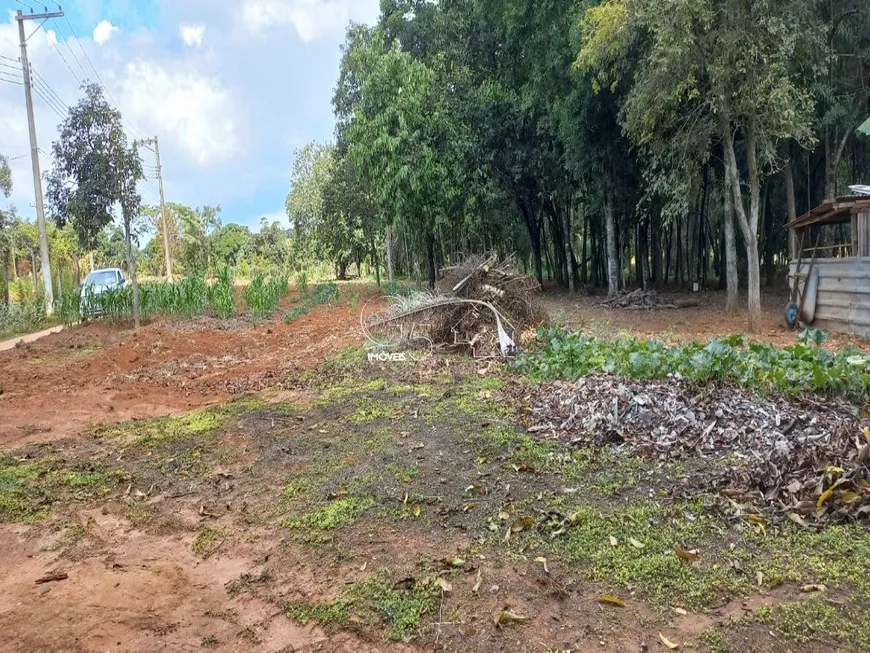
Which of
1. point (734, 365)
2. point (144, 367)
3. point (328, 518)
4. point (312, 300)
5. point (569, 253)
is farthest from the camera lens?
point (569, 253)

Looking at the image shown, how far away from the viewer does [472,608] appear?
2.20m

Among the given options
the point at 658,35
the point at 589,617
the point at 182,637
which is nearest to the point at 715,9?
the point at 658,35

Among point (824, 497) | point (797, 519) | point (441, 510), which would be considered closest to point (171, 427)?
point (441, 510)

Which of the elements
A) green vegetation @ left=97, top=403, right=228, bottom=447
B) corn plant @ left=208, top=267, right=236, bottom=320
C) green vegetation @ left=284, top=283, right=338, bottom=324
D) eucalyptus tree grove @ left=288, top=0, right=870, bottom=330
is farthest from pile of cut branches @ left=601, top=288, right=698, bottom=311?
green vegetation @ left=97, top=403, right=228, bottom=447

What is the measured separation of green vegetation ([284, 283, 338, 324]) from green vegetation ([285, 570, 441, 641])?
1122 centimetres

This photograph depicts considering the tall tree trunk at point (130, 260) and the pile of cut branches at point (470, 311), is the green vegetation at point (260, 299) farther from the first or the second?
the pile of cut branches at point (470, 311)

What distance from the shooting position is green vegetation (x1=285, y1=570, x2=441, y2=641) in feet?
7.04

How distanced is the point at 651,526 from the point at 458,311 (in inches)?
192

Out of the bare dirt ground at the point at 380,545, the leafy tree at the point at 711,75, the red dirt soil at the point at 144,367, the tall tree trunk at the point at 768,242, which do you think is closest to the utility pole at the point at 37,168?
the red dirt soil at the point at 144,367

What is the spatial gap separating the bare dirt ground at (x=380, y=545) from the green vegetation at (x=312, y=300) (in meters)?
8.63

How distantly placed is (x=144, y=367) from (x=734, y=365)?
7.30 m

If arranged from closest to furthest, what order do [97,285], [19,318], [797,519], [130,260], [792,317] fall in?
[797,519], [792,317], [130,260], [19,318], [97,285]

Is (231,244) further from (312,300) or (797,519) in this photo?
(797,519)

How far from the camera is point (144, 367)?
7.91 meters
